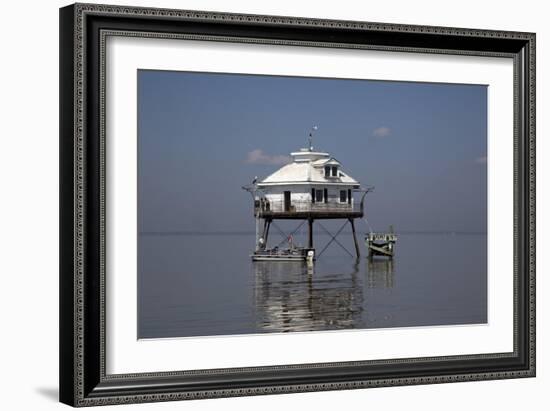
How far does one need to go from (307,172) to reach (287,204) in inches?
12.9

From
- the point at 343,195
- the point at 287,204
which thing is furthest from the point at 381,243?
the point at 287,204

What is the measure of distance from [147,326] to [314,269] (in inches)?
50.8

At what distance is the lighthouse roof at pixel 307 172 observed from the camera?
287 inches

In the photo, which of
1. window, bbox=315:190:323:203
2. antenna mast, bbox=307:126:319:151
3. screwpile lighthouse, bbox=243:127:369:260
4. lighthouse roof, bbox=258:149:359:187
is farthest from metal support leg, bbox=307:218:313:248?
antenna mast, bbox=307:126:319:151

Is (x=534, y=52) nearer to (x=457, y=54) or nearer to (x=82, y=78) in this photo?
(x=457, y=54)

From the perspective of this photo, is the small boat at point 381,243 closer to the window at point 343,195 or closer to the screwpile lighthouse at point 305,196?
the screwpile lighthouse at point 305,196

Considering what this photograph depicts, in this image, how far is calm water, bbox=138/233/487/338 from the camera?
6.92m

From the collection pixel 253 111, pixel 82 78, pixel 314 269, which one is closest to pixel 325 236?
pixel 314 269

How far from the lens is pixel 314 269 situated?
7.52 meters

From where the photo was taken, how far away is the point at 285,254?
24.4ft

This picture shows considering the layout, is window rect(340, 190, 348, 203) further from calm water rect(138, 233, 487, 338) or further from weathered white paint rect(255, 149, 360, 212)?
calm water rect(138, 233, 487, 338)

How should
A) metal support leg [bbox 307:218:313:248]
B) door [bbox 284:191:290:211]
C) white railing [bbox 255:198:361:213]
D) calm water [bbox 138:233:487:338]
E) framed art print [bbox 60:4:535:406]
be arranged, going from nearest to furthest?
1. framed art print [bbox 60:4:535:406]
2. calm water [bbox 138:233:487:338]
3. white railing [bbox 255:198:361:213]
4. door [bbox 284:191:290:211]
5. metal support leg [bbox 307:218:313:248]

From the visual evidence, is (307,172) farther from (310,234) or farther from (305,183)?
(310,234)

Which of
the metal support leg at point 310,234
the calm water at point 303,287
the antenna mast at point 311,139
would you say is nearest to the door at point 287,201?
the metal support leg at point 310,234
